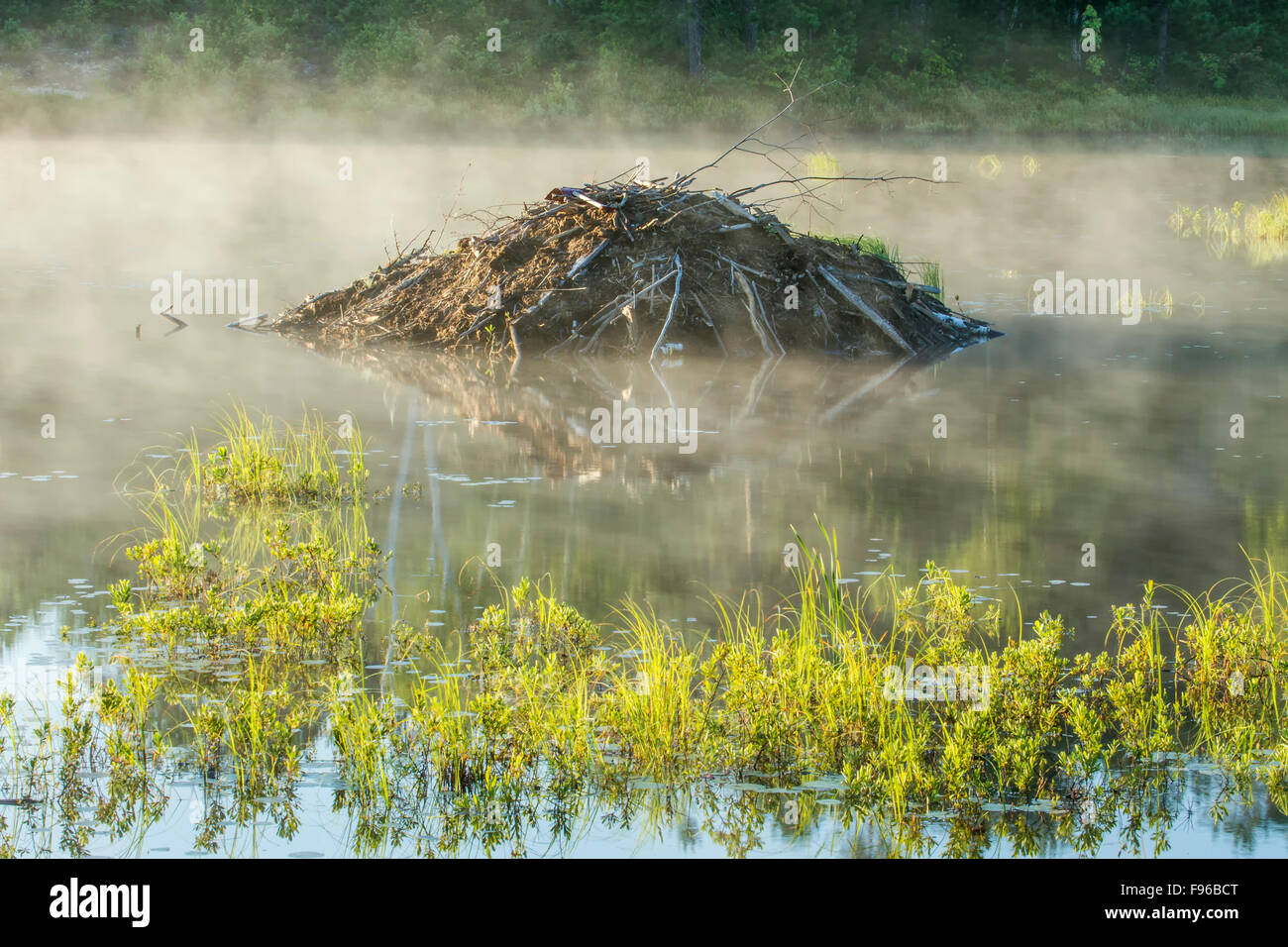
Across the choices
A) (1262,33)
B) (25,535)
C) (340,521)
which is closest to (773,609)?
(340,521)

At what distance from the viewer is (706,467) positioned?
493 inches

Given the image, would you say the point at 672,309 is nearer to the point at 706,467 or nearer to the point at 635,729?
the point at 706,467

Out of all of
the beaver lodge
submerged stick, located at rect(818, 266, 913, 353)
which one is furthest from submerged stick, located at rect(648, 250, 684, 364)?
submerged stick, located at rect(818, 266, 913, 353)

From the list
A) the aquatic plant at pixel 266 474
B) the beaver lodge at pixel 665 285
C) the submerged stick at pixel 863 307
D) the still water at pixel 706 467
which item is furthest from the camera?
the submerged stick at pixel 863 307

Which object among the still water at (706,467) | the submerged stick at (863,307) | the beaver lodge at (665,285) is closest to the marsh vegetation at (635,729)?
the still water at (706,467)

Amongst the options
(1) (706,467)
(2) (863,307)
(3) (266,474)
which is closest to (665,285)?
(2) (863,307)

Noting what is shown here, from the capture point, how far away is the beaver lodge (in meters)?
17.8

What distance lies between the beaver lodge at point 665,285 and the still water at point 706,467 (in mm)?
593

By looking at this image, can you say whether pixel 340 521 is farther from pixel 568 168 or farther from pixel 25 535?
pixel 568 168

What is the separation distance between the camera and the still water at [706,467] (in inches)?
255

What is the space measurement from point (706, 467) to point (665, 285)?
219 inches

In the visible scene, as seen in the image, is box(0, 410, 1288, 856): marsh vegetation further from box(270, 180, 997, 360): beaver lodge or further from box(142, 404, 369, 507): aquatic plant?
box(270, 180, 997, 360): beaver lodge

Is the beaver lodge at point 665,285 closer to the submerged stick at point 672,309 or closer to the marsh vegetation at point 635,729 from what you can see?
Answer: the submerged stick at point 672,309

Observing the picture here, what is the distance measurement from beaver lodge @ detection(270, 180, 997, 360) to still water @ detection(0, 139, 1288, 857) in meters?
0.59
